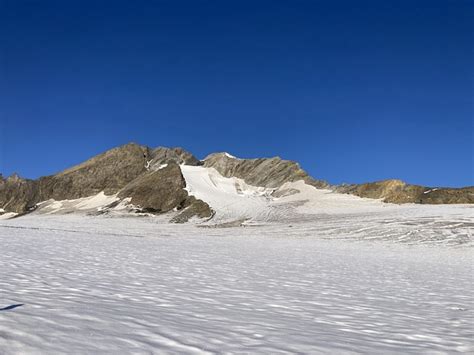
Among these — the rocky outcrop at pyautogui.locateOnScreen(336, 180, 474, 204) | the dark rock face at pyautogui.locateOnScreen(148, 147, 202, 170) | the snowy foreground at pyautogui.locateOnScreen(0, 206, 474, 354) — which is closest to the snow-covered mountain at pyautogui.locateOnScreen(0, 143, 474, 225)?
the dark rock face at pyautogui.locateOnScreen(148, 147, 202, 170)

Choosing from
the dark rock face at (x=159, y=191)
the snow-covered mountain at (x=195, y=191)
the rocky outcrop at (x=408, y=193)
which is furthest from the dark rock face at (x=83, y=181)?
the rocky outcrop at (x=408, y=193)

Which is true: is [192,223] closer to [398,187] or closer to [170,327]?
[398,187]

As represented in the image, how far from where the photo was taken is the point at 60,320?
546 centimetres

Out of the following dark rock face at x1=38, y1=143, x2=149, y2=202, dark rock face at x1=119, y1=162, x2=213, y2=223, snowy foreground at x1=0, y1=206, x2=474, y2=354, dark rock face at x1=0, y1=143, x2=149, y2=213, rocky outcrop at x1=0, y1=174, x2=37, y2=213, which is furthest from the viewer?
rocky outcrop at x1=0, y1=174, x2=37, y2=213

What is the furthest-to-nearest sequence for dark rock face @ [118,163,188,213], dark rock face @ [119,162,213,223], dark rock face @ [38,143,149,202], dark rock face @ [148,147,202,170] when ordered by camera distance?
dark rock face @ [148,147,202,170] → dark rock face @ [38,143,149,202] → dark rock face @ [118,163,188,213] → dark rock face @ [119,162,213,223]

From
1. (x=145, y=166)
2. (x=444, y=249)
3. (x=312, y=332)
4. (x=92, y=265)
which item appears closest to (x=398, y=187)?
(x=444, y=249)

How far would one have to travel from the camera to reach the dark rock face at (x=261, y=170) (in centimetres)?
7388

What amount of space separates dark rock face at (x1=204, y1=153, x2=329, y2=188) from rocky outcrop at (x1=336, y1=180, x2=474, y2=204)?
26.9 feet

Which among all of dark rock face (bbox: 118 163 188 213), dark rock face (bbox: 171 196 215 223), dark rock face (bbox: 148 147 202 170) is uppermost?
dark rock face (bbox: 148 147 202 170)

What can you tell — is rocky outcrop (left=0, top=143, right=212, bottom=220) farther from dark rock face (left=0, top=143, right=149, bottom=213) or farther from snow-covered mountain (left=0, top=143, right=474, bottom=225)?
snow-covered mountain (left=0, top=143, right=474, bottom=225)

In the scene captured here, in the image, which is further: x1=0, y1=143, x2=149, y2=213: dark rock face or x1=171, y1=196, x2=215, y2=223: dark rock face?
x1=0, y1=143, x2=149, y2=213: dark rock face

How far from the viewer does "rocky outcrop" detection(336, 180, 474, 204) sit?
192ft

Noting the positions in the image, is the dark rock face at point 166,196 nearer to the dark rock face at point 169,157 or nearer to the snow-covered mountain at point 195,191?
the snow-covered mountain at point 195,191

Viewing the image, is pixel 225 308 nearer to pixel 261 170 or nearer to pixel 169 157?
pixel 261 170
